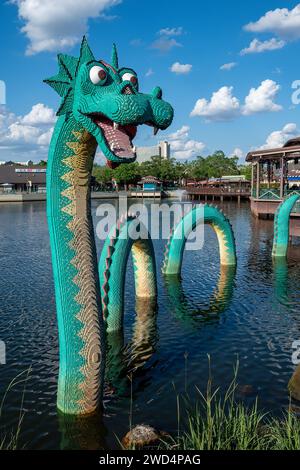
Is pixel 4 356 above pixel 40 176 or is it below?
below

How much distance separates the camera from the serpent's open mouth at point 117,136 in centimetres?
515

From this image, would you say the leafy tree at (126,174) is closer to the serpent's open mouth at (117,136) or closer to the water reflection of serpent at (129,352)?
the water reflection of serpent at (129,352)

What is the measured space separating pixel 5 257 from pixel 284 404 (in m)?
16.7

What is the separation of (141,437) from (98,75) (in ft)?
15.7

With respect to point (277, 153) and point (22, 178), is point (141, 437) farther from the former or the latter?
Result: point (22, 178)

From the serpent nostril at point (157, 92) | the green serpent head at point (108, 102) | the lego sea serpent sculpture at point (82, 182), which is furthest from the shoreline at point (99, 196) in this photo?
the serpent nostril at point (157, 92)

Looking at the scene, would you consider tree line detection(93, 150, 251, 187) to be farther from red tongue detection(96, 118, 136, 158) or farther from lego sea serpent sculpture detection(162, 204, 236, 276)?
red tongue detection(96, 118, 136, 158)

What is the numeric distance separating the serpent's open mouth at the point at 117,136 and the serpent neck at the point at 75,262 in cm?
41

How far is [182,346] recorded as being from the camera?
9.98 meters

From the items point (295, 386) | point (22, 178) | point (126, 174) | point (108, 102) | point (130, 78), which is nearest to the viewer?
point (108, 102)

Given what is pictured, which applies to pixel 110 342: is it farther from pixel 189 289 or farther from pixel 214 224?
pixel 214 224

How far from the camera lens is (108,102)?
5.07 meters

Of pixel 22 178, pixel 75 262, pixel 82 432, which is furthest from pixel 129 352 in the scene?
pixel 22 178
